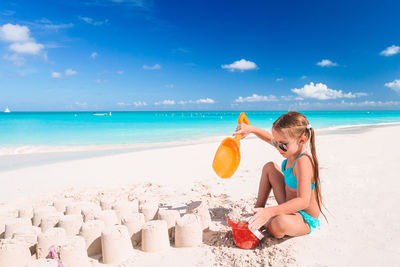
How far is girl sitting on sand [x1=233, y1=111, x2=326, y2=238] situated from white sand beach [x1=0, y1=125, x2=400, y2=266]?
16 cm

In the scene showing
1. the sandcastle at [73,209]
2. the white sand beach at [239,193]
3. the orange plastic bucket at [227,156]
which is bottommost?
the white sand beach at [239,193]

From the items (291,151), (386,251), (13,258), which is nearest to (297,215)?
(291,151)

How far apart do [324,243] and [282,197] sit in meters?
0.45

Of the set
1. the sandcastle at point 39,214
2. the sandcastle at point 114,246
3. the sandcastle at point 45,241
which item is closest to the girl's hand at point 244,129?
the sandcastle at point 114,246

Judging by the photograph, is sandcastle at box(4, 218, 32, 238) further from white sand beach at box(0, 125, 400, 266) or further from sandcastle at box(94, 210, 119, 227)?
white sand beach at box(0, 125, 400, 266)

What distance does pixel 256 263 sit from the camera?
1.84m

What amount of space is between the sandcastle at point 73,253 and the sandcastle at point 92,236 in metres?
0.20

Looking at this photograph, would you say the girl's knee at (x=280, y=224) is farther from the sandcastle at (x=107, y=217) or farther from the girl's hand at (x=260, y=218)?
the sandcastle at (x=107, y=217)

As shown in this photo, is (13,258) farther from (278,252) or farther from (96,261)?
(278,252)

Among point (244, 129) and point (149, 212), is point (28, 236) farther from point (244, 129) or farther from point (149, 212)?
point (244, 129)

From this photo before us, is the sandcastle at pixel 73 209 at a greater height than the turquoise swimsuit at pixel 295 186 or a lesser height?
lesser

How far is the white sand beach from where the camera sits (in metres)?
1.94

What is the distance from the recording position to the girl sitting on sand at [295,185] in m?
1.89

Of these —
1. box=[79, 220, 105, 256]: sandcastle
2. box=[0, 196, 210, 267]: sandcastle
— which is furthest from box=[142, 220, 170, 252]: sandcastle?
box=[79, 220, 105, 256]: sandcastle
